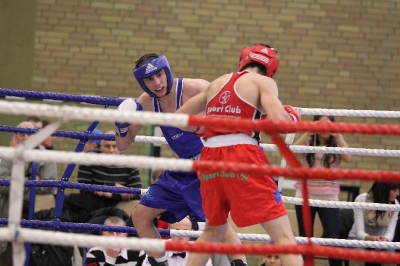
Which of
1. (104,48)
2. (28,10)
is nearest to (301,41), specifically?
(104,48)

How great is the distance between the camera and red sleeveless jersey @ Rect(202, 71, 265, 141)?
11.2ft

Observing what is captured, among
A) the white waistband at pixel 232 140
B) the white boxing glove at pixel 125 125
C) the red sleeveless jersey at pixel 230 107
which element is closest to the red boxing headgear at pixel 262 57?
the red sleeveless jersey at pixel 230 107

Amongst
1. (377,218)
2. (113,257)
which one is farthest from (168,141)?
(377,218)

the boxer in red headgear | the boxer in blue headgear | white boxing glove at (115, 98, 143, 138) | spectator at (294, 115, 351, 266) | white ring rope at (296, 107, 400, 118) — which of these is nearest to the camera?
the boxer in red headgear

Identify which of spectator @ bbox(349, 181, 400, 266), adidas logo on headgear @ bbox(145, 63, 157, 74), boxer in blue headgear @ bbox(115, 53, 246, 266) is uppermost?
adidas logo on headgear @ bbox(145, 63, 157, 74)

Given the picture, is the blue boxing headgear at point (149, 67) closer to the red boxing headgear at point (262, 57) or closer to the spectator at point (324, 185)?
the red boxing headgear at point (262, 57)

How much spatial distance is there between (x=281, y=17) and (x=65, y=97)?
188 inches

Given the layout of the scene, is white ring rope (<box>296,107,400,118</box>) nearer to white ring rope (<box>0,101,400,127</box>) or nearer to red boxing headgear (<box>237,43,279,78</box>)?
red boxing headgear (<box>237,43,279,78</box>)

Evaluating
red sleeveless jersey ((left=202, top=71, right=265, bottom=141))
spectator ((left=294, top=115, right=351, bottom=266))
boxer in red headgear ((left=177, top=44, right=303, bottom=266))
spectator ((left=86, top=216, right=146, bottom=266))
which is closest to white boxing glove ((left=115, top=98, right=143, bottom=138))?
boxer in red headgear ((left=177, top=44, right=303, bottom=266))

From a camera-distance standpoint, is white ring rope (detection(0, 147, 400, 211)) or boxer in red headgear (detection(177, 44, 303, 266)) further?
boxer in red headgear (detection(177, 44, 303, 266))

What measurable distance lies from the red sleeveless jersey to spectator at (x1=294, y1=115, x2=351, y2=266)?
90.4 inches

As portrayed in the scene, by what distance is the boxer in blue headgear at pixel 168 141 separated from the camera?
13.3 ft

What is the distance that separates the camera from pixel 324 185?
5.69 m

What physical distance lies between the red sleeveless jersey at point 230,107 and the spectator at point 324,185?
230 centimetres
